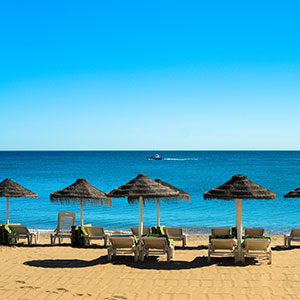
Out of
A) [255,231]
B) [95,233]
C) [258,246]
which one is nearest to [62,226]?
[95,233]

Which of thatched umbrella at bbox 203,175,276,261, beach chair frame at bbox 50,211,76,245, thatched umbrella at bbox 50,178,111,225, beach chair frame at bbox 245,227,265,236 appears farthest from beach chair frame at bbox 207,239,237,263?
beach chair frame at bbox 50,211,76,245

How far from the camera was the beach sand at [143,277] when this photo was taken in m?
8.15

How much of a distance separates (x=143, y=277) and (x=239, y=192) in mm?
3106

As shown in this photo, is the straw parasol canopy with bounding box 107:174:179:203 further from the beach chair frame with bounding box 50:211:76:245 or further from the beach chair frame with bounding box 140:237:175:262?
the beach chair frame with bounding box 50:211:76:245

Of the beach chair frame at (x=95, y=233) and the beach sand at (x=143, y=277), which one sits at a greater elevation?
the beach chair frame at (x=95, y=233)

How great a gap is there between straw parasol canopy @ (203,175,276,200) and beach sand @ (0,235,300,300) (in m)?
1.60

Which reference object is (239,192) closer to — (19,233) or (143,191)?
(143,191)

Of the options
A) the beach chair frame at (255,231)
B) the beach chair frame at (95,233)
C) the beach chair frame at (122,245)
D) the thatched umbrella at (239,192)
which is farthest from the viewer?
the beach chair frame at (255,231)

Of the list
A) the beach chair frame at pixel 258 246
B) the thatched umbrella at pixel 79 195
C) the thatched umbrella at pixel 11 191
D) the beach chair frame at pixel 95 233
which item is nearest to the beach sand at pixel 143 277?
the beach chair frame at pixel 258 246

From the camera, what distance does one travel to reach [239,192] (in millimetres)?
10664

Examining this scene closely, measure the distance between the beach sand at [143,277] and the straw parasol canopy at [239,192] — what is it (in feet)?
5.25

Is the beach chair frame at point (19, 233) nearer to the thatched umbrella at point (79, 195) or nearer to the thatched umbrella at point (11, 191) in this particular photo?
the thatched umbrella at point (11, 191)

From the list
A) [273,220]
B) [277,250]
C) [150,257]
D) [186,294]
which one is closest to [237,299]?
[186,294]

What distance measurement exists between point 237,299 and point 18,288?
4.10 m
